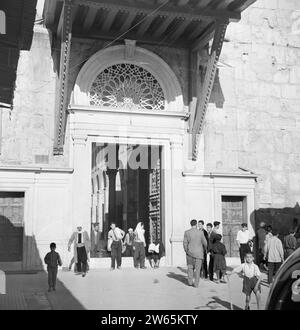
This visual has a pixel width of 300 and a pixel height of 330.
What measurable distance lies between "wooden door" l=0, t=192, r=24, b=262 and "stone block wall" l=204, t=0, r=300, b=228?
5905mm

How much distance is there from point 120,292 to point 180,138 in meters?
6.69

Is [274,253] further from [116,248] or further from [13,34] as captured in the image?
[13,34]

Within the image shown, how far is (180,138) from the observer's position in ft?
49.1

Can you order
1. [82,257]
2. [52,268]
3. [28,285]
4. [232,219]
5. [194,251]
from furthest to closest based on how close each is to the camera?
[232,219] → [82,257] → [28,285] → [194,251] → [52,268]

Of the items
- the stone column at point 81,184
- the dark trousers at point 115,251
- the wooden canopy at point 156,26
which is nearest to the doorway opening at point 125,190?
the dark trousers at point 115,251

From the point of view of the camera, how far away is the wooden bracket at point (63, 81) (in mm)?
12141

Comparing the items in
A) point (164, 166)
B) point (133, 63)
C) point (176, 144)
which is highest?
point (133, 63)

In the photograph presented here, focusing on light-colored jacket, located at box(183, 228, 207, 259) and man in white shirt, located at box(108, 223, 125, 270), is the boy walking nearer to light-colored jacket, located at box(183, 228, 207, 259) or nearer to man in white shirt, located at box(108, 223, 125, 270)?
light-colored jacket, located at box(183, 228, 207, 259)

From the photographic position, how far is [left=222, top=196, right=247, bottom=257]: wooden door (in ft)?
49.6

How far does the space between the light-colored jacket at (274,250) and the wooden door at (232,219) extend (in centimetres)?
458

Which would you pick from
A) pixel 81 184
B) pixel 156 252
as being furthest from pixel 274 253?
pixel 81 184

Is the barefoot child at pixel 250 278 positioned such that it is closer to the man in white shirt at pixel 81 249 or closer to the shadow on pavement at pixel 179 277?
the shadow on pavement at pixel 179 277

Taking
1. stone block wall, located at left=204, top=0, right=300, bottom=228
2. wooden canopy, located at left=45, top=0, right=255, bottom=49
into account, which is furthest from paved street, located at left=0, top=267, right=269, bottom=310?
wooden canopy, located at left=45, top=0, right=255, bottom=49

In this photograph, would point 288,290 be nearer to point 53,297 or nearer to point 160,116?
point 53,297
